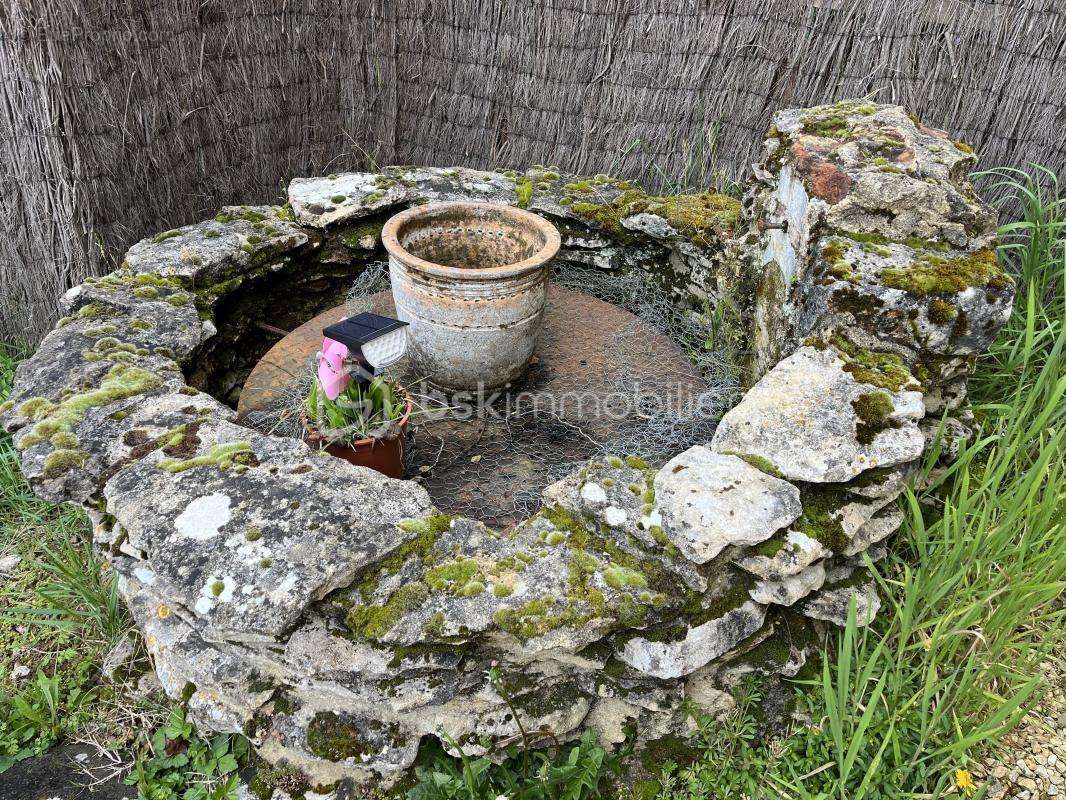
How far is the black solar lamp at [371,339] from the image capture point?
242 cm

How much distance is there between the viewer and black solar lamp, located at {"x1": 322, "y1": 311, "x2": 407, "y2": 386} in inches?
95.3

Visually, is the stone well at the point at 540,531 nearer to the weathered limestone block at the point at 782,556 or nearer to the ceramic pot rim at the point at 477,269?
the weathered limestone block at the point at 782,556

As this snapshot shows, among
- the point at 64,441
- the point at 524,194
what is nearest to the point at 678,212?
the point at 524,194

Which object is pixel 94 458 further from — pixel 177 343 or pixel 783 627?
pixel 783 627

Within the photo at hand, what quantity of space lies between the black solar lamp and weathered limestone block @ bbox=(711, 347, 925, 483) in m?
1.10

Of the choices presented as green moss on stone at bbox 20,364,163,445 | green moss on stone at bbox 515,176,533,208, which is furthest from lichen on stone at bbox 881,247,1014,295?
green moss on stone at bbox 20,364,163,445

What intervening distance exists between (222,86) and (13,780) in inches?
122

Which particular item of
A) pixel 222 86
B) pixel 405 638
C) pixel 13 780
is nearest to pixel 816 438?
pixel 405 638

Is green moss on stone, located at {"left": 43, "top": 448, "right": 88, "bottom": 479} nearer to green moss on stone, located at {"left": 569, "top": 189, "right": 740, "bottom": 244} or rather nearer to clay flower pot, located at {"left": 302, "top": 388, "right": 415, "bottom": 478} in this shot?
clay flower pot, located at {"left": 302, "top": 388, "right": 415, "bottom": 478}

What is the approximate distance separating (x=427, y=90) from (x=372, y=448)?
2.65m

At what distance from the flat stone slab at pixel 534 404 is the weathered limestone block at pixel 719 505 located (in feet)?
2.58

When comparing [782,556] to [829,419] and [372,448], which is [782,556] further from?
[372,448]

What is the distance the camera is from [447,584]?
6.42 ft

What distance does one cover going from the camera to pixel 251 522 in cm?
202
